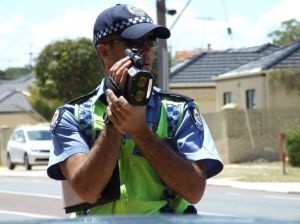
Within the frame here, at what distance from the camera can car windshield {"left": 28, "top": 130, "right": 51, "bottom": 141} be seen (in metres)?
32.5

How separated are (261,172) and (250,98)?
Answer: 1219 centimetres

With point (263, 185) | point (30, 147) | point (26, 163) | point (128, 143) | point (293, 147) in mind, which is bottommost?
point (263, 185)

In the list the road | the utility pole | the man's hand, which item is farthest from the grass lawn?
the man's hand

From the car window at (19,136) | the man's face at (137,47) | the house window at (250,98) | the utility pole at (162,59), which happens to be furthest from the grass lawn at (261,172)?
the man's face at (137,47)

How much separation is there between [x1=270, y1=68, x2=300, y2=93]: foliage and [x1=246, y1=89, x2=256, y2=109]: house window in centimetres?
198

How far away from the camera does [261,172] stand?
1098 inches

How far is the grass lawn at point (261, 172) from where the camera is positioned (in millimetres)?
25406

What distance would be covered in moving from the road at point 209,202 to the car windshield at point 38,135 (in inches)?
270

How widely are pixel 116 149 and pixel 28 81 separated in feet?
260

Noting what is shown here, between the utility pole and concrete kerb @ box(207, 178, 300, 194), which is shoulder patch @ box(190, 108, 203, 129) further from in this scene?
the utility pole

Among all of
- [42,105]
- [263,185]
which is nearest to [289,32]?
[42,105]

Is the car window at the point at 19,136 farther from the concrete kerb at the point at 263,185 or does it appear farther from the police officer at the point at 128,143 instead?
the police officer at the point at 128,143

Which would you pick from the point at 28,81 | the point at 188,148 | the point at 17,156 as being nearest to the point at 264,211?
the point at 188,148

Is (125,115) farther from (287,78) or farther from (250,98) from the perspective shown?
(250,98)
